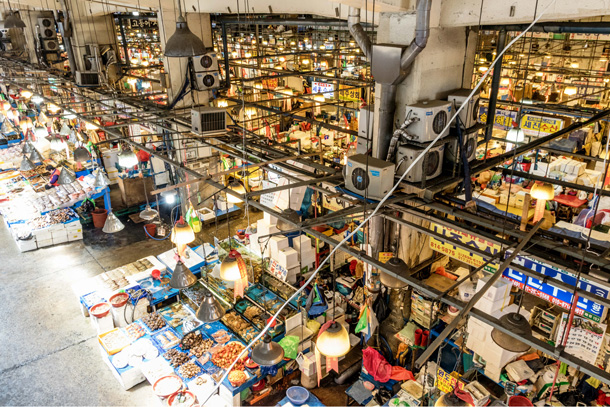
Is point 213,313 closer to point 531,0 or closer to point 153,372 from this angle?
point 153,372

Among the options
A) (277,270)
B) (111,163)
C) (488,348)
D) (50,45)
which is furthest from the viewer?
(50,45)

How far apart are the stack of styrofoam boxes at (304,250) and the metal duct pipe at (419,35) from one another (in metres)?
4.66

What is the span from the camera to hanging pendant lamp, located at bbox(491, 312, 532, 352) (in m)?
3.29

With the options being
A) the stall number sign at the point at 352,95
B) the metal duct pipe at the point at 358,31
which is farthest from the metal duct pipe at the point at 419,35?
the stall number sign at the point at 352,95

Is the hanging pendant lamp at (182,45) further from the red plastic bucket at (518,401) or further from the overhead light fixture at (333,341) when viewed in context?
the red plastic bucket at (518,401)

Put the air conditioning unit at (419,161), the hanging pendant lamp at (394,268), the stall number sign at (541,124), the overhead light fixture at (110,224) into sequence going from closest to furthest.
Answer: the hanging pendant lamp at (394,268), the air conditioning unit at (419,161), the overhead light fixture at (110,224), the stall number sign at (541,124)

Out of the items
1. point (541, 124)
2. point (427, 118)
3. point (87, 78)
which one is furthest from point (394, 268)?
point (87, 78)

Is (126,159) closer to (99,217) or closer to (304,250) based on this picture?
(304,250)

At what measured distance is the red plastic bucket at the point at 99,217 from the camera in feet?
47.3

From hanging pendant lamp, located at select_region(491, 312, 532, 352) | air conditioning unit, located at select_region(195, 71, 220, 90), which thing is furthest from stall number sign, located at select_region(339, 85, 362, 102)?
hanging pendant lamp, located at select_region(491, 312, 532, 352)

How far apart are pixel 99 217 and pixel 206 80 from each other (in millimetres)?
7044

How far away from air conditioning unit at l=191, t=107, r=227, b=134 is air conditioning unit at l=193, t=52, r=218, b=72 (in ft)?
6.36

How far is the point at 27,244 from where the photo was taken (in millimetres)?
12922

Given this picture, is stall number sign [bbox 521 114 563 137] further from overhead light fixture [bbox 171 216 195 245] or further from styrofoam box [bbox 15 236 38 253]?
styrofoam box [bbox 15 236 38 253]
